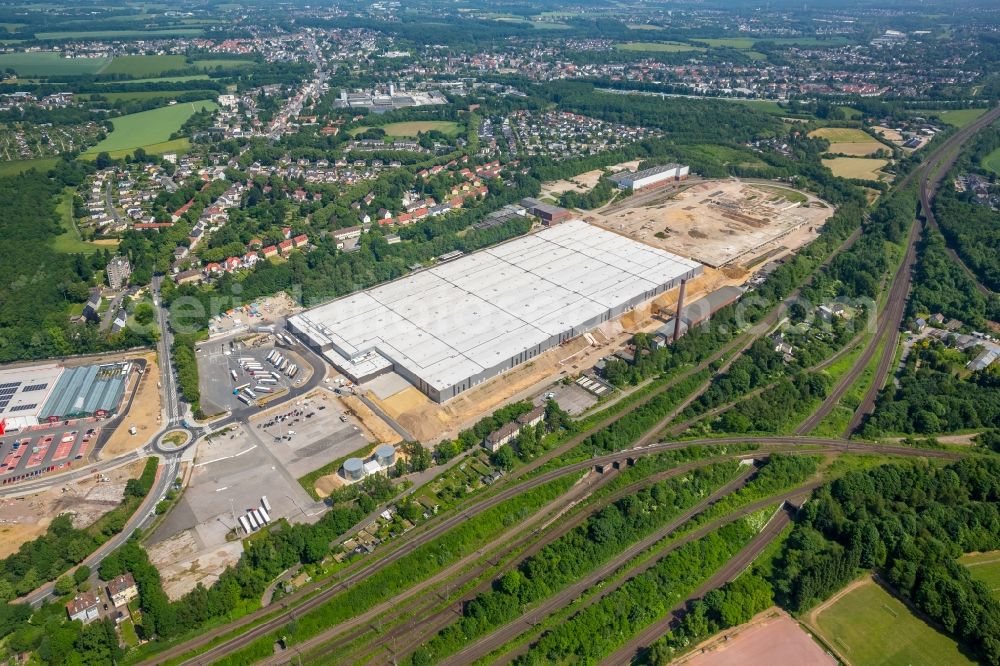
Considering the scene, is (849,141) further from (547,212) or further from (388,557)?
(388,557)

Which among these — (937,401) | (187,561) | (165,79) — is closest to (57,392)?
(187,561)

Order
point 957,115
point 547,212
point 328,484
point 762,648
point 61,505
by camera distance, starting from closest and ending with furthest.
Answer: point 762,648 < point 61,505 < point 328,484 < point 547,212 < point 957,115

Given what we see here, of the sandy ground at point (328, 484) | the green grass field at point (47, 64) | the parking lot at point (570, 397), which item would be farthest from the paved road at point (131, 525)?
the green grass field at point (47, 64)

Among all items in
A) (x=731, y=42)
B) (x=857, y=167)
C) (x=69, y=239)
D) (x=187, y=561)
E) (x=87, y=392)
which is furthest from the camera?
(x=731, y=42)

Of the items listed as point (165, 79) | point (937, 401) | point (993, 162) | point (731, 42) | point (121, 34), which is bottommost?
point (937, 401)

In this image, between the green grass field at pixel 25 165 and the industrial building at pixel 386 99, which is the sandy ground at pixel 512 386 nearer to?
the green grass field at pixel 25 165

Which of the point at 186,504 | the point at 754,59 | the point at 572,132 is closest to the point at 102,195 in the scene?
the point at 186,504

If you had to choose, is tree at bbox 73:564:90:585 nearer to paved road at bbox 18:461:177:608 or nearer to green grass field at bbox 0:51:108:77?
paved road at bbox 18:461:177:608
